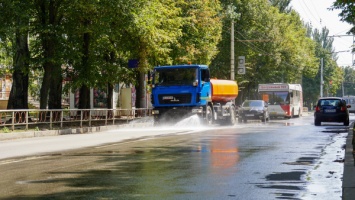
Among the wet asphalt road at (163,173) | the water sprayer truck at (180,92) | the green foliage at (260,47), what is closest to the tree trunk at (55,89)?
the water sprayer truck at (180,92)

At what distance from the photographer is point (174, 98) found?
3212 centimetres

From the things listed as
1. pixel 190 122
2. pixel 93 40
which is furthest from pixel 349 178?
pixel 93 40

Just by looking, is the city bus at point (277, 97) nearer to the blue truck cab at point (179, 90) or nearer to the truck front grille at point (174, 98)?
the blue truck cab at point (179, 90)

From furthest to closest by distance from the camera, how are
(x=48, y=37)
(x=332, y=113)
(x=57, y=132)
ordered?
(x=332, y=113), (x=48, y=37), (x=57, y=132)

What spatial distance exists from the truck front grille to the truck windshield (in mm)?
631

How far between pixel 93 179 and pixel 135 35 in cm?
2210

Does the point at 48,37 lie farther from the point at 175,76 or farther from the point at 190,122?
the point at 190,122

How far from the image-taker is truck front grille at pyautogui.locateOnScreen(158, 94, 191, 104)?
31.9m

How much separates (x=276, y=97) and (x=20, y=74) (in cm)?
2991

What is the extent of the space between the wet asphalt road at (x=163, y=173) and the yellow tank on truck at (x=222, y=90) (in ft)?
60.1

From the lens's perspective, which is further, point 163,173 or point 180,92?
point 180,92

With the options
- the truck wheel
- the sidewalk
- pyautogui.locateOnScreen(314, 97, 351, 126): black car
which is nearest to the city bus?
pyautogui.locateOnScreen(314, 97, 351, 126): black car

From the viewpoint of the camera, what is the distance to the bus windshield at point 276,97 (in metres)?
56.6

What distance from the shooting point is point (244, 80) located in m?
67.2
